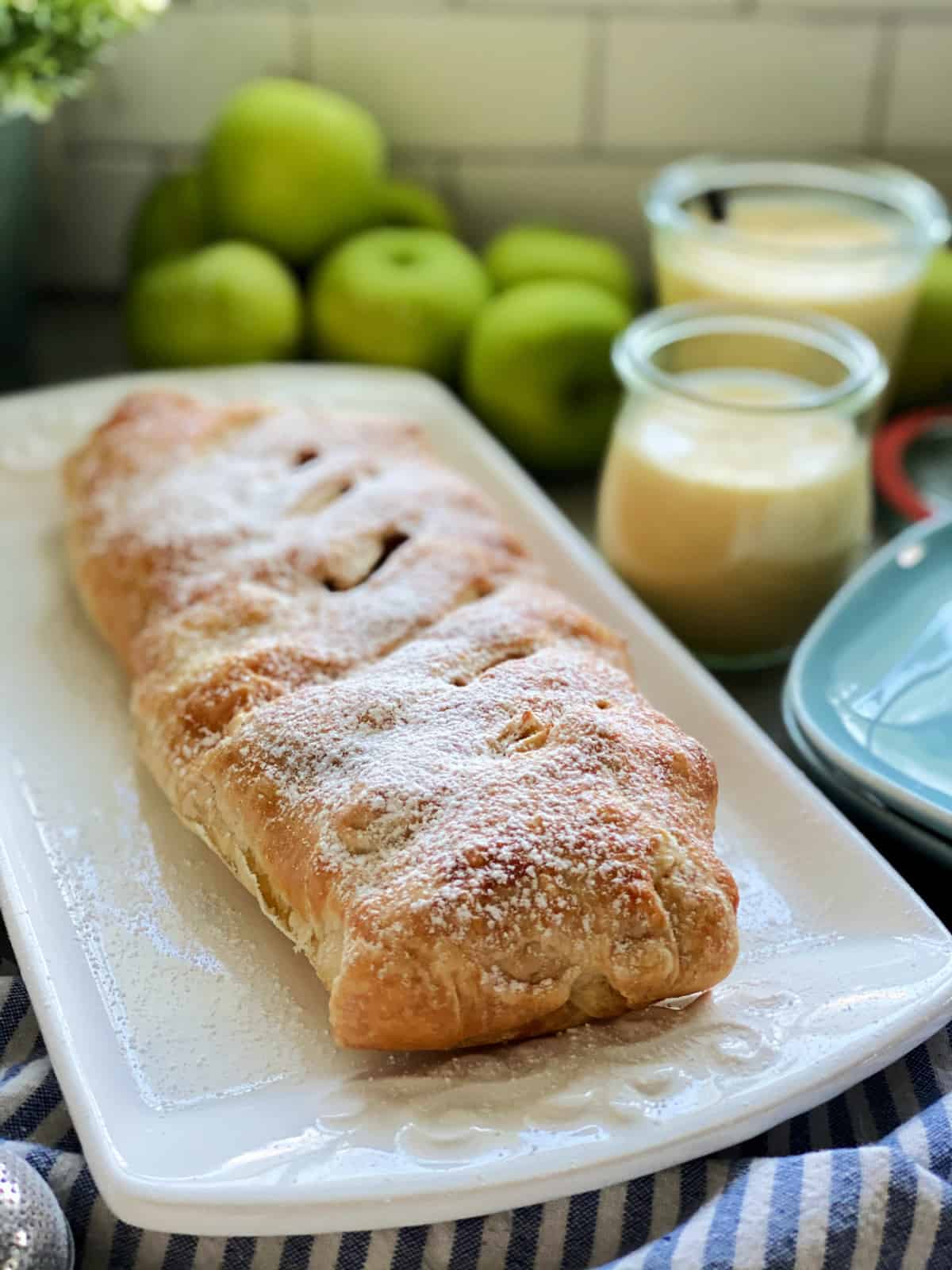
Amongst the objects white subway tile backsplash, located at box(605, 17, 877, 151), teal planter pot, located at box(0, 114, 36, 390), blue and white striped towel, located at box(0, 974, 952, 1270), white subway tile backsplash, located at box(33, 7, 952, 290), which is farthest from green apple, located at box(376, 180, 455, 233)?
blue and white striped towel, located at box(0, 974, 952, 1270)

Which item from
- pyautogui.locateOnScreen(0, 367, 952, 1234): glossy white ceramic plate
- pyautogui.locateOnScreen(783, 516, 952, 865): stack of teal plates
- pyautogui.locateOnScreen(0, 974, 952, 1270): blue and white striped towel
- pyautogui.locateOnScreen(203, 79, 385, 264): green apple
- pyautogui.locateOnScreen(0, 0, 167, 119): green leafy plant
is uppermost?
pyautogui.locateOnScreen(0, 0, 167, 119): green leafy plant

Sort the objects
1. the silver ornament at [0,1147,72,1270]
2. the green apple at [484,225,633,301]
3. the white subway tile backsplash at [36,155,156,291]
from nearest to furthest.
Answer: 1. the silver ornament at [0,1147,72,1270]
2. the green apple at [484,225,633,301]
3. the white subway tile backsplash at [36,155,156,291]

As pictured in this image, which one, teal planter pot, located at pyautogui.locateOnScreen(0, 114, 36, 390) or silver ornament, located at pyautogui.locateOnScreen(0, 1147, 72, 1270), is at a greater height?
teal planter pot, located at pyautogui.locateOnScreen(0, 114, 36, 390)

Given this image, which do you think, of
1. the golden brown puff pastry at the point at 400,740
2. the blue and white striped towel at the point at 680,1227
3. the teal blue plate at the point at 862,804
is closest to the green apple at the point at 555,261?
the golden brown puff pastry at the point at 400,740

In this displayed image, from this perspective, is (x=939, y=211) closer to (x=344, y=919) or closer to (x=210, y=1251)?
(x=344, y=919)

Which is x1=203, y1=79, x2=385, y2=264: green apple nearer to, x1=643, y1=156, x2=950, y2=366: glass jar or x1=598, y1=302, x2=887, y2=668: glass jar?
x1=643, y1=156, x2=950, y2=366: glass jar

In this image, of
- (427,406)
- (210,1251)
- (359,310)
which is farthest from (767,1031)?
(359,310)

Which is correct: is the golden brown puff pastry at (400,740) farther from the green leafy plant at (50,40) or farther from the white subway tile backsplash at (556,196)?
the white subway tile backsplash at (556,196)
